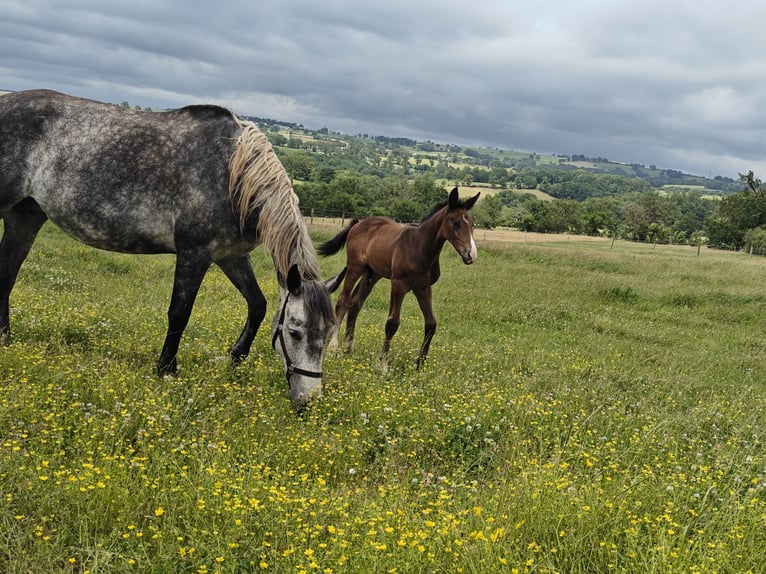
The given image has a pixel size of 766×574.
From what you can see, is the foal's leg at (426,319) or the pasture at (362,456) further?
the foal's leg at (426,319)

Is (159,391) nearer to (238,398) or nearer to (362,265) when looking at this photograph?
(238,398)

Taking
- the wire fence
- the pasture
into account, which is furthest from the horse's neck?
the wire fence

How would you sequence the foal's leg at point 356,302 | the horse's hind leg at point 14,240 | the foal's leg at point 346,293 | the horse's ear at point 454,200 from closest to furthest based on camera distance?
the horse's hind leg at point 14,240 < the horse's ear at point 454,200 < the foal's leg at point 356,302 < the foal's leg at point 346,293

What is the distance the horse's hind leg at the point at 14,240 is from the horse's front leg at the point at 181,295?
2.32 metres

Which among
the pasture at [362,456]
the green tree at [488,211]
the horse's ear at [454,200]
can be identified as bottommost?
the pasture at [362,456]

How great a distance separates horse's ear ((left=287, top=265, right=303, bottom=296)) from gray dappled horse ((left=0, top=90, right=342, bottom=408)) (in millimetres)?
91

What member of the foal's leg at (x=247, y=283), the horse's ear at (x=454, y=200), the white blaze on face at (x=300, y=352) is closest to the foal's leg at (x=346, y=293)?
the horse's ear at (x=454, y=200)

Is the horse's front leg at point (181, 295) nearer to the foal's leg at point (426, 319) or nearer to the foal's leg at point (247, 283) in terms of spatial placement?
the foal's leg at point (247, 283)

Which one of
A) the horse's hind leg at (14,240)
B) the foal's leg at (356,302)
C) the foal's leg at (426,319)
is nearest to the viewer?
the horse's hind leg at (14,240)

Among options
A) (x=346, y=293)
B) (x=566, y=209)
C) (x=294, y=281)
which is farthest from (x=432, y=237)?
(x=566, y=209)

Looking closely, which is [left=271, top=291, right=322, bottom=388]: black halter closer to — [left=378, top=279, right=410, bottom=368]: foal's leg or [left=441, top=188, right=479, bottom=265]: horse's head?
[left=378, top=279, right=410, bottom=368]: foal's leg

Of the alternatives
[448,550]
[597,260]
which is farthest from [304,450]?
[597,260]

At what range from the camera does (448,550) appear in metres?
3.20

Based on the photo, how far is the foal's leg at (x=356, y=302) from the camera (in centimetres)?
974
